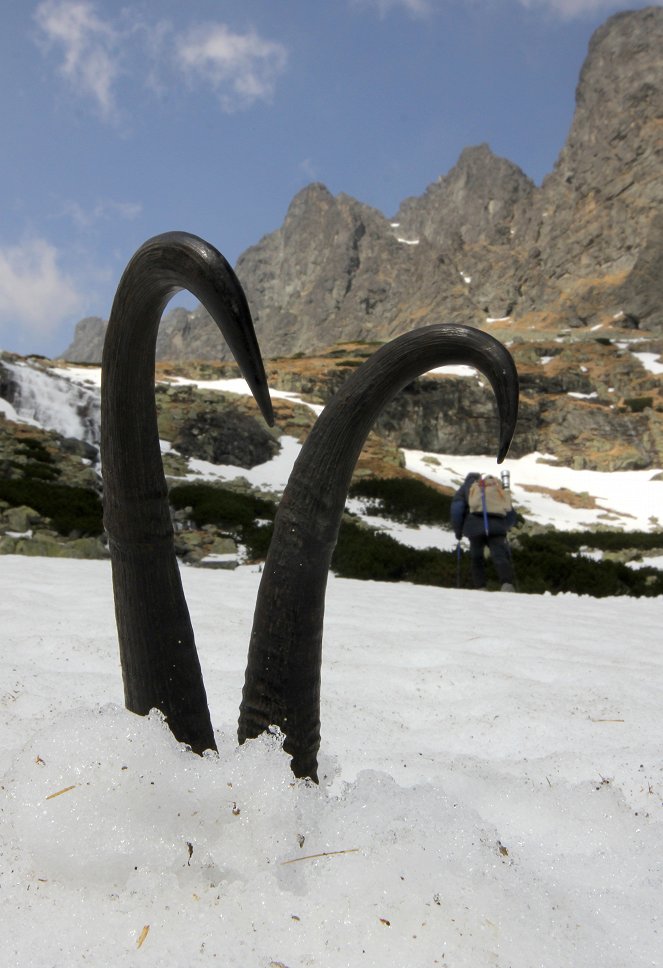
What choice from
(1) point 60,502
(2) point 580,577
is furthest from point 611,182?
(1) point 60,502

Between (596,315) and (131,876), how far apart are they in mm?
65477

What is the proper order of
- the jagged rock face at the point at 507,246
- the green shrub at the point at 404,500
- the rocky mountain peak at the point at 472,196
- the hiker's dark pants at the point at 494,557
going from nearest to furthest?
the hiker's dark pants at the point at 494,557, the green shrub at the point at 404,500, the jagged rock face at the point at 507,246, the rocky mountain peak at the point at 472,196

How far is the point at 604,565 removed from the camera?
1030 cm

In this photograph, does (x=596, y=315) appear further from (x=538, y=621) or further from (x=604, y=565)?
(x=538, y=621)

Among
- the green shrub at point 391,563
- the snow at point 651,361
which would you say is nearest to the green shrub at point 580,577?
the green shrub at point 391,563

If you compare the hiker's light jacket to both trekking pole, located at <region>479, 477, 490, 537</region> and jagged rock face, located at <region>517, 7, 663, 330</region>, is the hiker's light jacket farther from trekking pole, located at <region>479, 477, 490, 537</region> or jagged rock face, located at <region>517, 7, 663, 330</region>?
jagged rock face, located at <region>517, 7, 663, 330</region>

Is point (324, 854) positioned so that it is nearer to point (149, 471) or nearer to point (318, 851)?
point (318, 851)

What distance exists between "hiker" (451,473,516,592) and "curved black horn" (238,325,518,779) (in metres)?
6.45

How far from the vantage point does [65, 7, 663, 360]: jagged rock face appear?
2532 inches

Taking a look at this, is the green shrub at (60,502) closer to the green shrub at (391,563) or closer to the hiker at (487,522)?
the green shrub at (391,563)

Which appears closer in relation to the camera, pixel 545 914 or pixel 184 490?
pixel 545 914

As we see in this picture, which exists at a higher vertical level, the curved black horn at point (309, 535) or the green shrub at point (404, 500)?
the curved black horn at point (309, 535)

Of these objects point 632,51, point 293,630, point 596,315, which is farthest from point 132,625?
point 632,51

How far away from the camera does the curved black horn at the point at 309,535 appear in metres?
1.42
